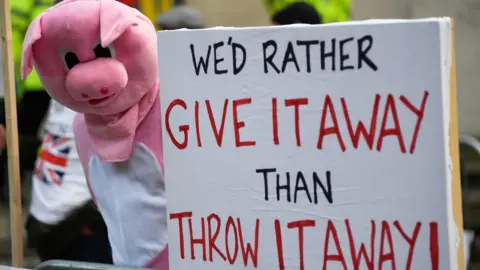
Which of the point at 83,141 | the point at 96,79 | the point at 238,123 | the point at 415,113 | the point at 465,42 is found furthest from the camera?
the point at 465,42

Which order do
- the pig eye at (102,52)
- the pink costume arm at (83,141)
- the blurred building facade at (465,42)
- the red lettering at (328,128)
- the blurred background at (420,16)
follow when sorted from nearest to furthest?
1. the red lettering at (328,128)
2. the pig eye at (102,52)
3. the pink costume arm at (83,141)
4. the blurred background at (420,16)
5. the blurred building facade at (465,42)

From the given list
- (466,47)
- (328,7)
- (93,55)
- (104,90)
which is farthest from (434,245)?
(466,47)

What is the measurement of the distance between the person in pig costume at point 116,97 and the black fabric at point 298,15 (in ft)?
5.77

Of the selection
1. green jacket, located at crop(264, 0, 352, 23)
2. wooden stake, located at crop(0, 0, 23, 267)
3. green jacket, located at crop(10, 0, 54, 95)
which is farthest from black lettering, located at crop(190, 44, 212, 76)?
green jacket, located at crop(264, 0, 352, 23)

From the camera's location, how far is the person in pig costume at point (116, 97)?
2998mm

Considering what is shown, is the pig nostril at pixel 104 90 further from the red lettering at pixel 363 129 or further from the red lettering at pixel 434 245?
the red lettering at pixel 434 245

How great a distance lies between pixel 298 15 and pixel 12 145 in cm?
192

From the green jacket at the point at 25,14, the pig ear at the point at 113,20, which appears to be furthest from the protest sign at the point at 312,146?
the green jacket at the point at 25,14

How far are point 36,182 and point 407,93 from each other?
2.26m

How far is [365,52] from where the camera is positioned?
7.33 feet

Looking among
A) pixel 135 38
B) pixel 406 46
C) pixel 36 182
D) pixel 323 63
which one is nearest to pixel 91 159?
pixel 135 38

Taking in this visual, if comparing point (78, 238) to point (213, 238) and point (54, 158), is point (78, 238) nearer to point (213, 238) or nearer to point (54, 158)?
point (54, 158)

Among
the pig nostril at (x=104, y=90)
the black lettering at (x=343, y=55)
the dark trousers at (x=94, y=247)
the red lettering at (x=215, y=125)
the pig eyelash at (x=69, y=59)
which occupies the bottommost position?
the dark trousers at (x=94, y=247)

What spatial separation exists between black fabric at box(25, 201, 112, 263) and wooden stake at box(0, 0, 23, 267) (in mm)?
542
